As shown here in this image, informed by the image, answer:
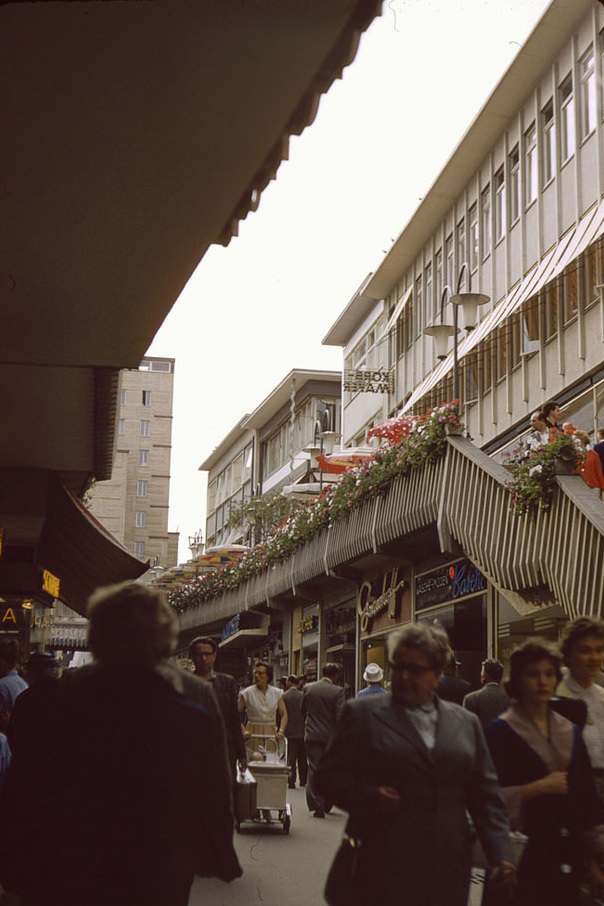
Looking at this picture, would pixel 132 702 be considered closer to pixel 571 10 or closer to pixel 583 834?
pixel 583 834

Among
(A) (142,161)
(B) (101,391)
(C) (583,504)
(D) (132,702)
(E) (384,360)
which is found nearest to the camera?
(D) (132,702)

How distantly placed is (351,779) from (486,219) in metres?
27.9

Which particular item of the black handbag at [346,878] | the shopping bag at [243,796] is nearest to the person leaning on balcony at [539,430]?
the shopping bag at [243,796]

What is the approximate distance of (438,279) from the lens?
1385 inches

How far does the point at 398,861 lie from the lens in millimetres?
4332

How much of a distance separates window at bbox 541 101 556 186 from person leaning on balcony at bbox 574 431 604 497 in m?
12.8

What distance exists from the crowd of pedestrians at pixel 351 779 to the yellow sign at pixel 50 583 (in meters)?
15.7

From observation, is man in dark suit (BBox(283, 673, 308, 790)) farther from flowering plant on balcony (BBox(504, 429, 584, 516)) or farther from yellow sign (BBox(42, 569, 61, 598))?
flowering plant on balcony (BBox(504, 429, 584, 516))

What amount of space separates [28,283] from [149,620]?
5.51m

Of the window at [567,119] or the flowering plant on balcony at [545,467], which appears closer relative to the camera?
the flowering plant on balcony at [545,467]

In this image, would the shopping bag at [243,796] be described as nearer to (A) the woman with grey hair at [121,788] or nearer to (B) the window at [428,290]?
(A) the woman with grey hair at [121,788]

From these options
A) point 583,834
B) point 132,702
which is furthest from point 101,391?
point 132,702

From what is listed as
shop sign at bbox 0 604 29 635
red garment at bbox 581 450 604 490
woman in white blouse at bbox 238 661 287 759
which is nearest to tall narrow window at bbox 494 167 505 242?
shop sign at bbox 0 604 29 635

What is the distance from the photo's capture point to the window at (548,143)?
26.6m
